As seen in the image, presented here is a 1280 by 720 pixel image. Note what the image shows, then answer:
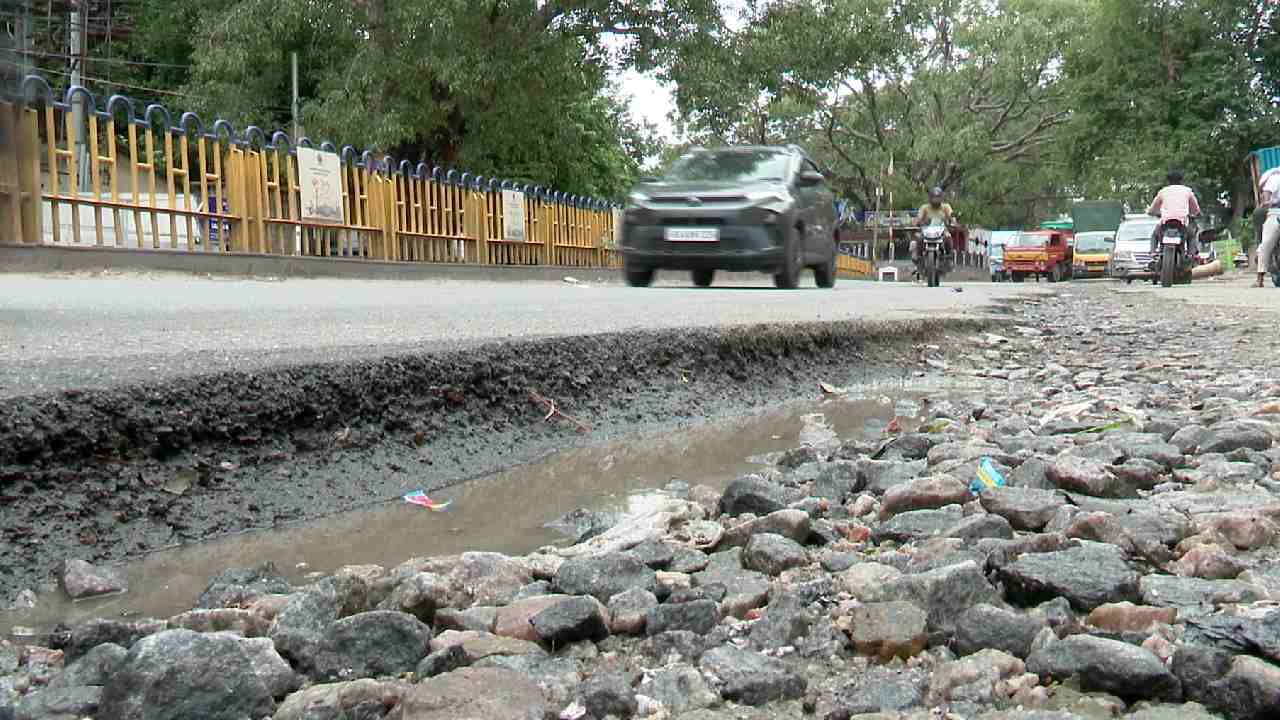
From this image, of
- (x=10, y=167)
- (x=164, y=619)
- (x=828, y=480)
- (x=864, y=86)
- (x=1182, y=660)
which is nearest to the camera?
(x=1182, y=660)

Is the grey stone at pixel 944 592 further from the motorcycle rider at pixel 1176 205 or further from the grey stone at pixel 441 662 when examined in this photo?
the motorcycle rider at pixel 1176 205

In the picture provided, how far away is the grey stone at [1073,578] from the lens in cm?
156

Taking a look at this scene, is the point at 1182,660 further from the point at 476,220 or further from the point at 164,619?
the point at 476,220

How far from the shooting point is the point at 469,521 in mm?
2357

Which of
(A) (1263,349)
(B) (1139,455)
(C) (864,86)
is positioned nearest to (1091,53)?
(C) (864,86)

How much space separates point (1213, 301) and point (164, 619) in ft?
32.2

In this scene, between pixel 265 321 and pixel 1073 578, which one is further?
pixel 265 321

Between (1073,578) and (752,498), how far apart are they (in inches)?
30.7

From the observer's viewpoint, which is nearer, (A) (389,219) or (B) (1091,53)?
(A) (389,219)

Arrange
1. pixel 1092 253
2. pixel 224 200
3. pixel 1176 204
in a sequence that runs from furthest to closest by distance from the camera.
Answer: pixel 1092 253, pixel 1176 204, pixel 224 200

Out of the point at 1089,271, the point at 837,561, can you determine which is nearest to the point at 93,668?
the point at 837,561

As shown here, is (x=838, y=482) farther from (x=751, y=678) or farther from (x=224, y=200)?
(x=224, y=200)

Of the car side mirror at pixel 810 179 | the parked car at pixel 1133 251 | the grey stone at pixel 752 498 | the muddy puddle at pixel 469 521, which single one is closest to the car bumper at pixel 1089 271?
the parked car at pixel 1133 251

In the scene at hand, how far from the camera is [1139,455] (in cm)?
265
